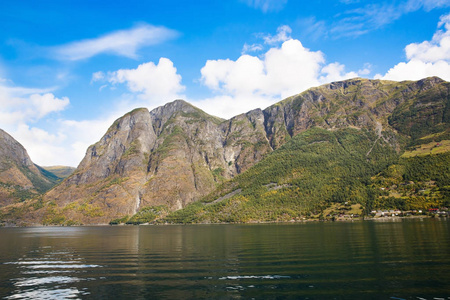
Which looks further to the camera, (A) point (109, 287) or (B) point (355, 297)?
(A) point (109, 287)

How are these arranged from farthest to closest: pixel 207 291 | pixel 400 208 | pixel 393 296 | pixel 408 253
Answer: pixel 400 208 < pixel 408 253 < pixel 207 291 < pixel 393 296

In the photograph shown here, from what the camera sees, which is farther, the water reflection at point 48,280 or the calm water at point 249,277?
the water reflection at point 48,280

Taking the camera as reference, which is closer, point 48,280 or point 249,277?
point 249,277

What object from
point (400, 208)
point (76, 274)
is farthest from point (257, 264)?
point (400, 208)

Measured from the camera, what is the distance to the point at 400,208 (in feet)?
610

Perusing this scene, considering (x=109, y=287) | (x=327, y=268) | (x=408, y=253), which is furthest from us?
(x=408, y=253)

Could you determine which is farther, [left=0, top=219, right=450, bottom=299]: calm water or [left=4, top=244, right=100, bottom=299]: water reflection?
[left=4, top=244, right=100, bottom=299]: water reflection

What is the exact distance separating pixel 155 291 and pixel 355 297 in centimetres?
1683

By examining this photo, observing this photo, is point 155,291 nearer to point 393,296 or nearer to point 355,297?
point 355,297

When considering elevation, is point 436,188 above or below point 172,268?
above

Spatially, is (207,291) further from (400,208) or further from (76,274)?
(400,208)

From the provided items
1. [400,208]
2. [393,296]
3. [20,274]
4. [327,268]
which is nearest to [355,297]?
[393,296]

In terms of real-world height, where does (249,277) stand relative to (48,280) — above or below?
above

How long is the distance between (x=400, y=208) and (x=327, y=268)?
182m
